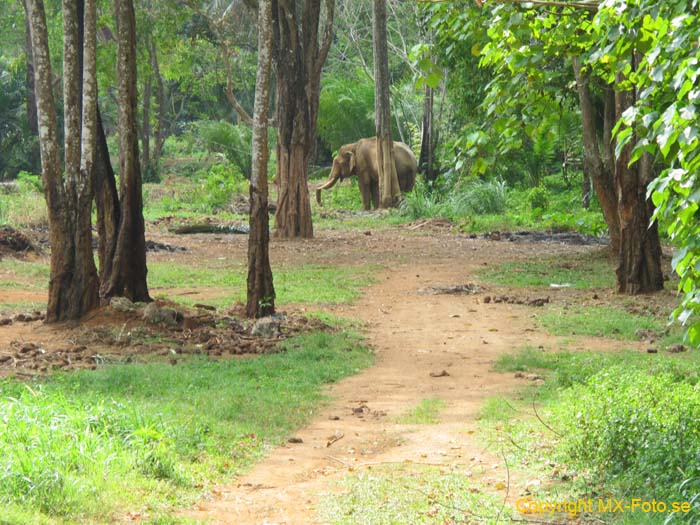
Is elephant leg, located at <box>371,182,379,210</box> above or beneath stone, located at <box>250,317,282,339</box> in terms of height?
above

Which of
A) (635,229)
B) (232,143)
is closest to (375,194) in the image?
(232,143)

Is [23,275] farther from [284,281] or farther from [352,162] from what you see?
[352,162]

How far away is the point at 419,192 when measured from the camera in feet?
98.8

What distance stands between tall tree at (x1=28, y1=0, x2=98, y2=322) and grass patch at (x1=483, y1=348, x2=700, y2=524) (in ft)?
17.6

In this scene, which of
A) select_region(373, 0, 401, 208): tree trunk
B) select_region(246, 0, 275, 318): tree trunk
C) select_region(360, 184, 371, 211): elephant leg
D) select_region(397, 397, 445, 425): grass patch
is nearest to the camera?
select_region(397, 397, 445, 425): grass patch

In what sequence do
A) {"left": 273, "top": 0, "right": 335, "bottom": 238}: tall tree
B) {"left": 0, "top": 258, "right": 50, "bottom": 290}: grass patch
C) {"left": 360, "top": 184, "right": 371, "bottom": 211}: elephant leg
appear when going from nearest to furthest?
1. {"left": 0, "top": 258, "right": 50, "bottom": 290}: grass patch
2. {"left": 273, "top": 0, "right": 335, "bottom": 238}: tall tree
3. {"left": 360, "top": 184, "right": 371, "bottom": 211}: elephant leg

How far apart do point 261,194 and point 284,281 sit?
4.52 m

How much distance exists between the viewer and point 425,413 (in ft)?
26.5

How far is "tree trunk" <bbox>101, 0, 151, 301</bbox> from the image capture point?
12195mm

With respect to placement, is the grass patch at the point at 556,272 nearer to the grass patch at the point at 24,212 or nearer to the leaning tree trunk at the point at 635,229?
the leaning tree trunk at the point at 635,229

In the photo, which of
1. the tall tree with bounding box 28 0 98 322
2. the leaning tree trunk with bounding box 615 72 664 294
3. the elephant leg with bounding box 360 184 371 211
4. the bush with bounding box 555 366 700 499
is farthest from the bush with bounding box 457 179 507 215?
the bush with bounding box 555 366 700 499

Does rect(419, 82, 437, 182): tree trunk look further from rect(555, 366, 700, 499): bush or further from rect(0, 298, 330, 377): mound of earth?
rect(555, 366, 700, 499): bush

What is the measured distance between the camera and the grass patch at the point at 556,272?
52.8ft

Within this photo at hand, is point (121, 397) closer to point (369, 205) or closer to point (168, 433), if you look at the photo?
point (168, 433)
